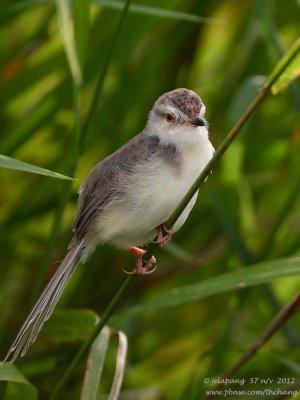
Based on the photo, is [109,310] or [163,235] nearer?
[109,310]

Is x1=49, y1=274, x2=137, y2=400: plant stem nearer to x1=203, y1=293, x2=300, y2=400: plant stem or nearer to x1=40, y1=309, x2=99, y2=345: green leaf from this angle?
x1=40, y1=309, x2=99, y2=345: green leaf

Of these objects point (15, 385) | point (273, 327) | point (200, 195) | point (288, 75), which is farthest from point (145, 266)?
point (200, 195)

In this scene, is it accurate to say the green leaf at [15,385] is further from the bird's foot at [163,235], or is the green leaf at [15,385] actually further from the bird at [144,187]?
the bird's foot at [163,235]

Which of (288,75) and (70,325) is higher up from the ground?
(288,75)

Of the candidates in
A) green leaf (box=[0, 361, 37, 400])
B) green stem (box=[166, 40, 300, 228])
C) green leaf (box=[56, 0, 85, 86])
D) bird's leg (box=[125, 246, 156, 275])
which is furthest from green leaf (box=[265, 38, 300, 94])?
green leaf (box=[0, 361, 37, 400])

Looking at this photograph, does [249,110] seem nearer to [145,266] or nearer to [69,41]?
[69,41]
